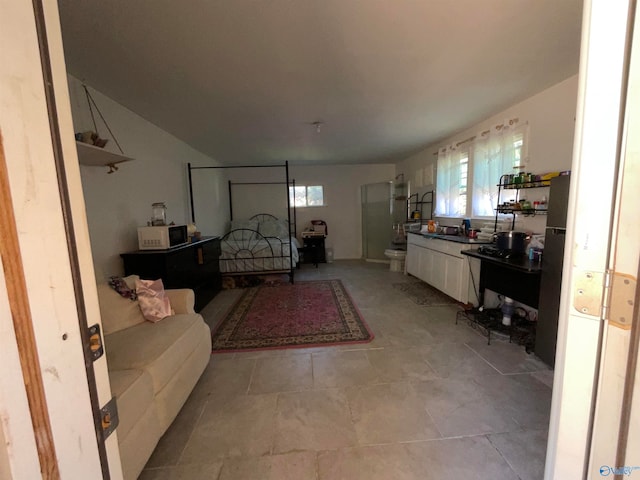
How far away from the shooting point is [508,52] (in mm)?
1907

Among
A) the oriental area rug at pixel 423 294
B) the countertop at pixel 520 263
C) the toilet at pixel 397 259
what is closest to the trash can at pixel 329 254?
the toilet at pixel 397 259

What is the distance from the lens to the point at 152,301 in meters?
1.94

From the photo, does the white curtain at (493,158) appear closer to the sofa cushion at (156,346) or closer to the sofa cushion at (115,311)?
the sofa cushion at (156,346)

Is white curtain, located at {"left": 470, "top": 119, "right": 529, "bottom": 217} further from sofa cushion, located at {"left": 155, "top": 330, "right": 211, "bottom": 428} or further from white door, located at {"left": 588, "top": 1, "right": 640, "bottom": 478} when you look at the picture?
sofa cushion, located at {"left": 155, "top": 330, "right": 211, "bottom": 428}

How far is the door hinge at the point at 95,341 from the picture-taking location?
485mm

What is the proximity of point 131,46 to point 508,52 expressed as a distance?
257cm

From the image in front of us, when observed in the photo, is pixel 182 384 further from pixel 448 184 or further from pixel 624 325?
pixel 448 184

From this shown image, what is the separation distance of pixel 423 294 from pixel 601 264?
3.55 meters

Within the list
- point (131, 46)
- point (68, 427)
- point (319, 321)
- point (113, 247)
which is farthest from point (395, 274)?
point (68, 427)

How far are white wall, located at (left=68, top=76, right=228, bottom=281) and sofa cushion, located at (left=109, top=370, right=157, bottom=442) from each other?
1397 millimetres

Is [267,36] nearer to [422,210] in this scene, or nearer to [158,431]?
[158,431]

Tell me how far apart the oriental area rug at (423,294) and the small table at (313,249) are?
2.11 metres

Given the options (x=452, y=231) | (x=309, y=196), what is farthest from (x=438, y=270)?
(x=309, y=196)

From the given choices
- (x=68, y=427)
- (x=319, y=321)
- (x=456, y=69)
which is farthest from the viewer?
(x=319, y=321)
